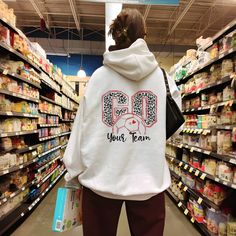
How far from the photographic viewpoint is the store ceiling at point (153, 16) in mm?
7578

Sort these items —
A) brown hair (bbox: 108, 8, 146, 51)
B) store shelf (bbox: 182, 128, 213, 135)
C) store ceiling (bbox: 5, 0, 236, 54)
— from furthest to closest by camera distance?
store ceiling (bbox: 5, 0, 236, 54) → store shelf (bbox: 182, 128, 213, 135) → brown hair (bbox: 108, 8, 146, 51)

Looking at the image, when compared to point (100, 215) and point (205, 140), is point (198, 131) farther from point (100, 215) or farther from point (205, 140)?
point (100, 215)

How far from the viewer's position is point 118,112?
4.21 feet

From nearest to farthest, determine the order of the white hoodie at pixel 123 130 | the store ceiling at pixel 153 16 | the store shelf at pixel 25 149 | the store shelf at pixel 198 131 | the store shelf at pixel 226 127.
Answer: the white hoodie at pixel 123 130 → the store shelf at pixel 226 127 → the store shelf at pixel 198 131 → the store shelf at pixel 25 149 → the store ceiling at pixel 153 16

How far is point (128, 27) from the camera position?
1340 mm

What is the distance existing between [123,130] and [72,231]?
8.45 feet

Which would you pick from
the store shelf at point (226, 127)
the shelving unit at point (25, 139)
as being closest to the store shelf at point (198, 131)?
the store shelf at point (226, 127)

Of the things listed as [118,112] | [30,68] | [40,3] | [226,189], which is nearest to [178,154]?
[226,189]

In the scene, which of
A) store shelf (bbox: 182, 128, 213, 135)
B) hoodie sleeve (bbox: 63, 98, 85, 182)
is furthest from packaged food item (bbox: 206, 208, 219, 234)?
hoodie sleeve (bbox: 63, 98, 85, 182)

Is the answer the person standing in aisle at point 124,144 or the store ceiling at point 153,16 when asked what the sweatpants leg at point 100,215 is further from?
the store ceiling at point 153,16

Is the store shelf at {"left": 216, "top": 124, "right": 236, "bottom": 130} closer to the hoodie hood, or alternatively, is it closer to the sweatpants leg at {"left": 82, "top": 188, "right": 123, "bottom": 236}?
the hoodie hood

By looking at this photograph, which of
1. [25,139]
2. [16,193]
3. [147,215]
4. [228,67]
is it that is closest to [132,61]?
[147,215]

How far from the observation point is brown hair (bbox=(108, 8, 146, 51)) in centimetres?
134

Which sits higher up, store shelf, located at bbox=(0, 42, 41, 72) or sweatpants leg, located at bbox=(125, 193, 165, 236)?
store shelf, located at bbox=(0, 42, 41, 72)
